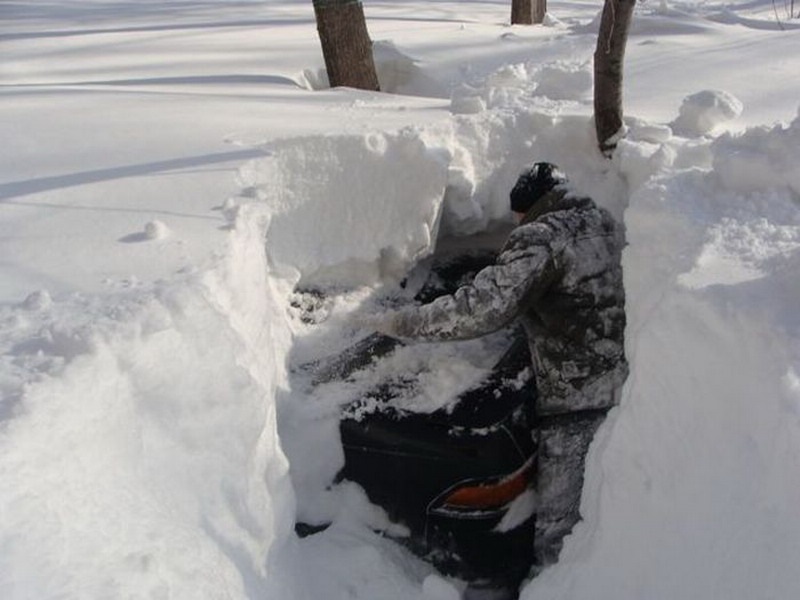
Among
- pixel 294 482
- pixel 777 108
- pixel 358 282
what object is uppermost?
pixel 777 108

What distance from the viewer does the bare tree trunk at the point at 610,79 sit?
3.67m

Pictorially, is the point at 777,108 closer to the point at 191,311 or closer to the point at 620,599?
the point at 620,599

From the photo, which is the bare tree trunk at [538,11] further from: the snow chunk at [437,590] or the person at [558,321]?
the snow chunk at [437,590]

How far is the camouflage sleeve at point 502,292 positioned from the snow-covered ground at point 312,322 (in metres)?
0.27

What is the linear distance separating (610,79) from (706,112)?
497mm

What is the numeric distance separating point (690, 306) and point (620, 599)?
82 centimetres

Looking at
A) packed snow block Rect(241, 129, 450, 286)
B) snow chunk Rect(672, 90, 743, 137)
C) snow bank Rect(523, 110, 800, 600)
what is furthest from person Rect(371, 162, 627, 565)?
snow chunk Rect(672, 90, 743, 137)

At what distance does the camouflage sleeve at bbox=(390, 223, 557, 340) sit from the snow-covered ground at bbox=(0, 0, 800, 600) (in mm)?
270

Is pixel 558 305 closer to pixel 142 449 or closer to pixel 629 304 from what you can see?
pixel 629 304

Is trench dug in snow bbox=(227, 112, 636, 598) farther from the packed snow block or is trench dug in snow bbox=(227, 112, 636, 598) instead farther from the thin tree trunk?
the thin tree trunk

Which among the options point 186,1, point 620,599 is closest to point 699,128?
point 620,599

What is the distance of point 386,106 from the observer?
14.1 ft

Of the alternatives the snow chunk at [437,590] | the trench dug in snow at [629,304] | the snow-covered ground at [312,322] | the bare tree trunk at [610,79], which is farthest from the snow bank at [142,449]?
the bare tree trunk at [610,79]

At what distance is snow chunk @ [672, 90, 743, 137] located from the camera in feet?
12.4
